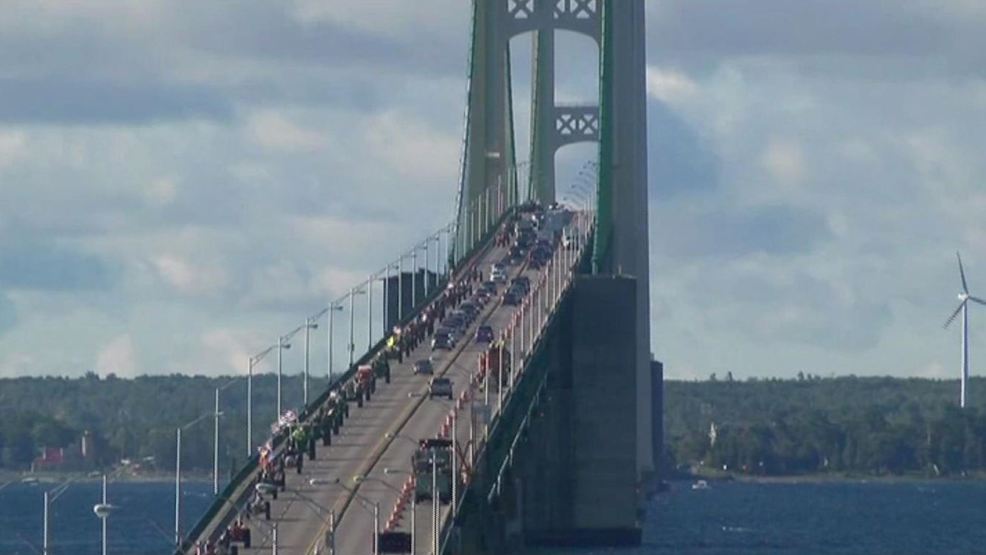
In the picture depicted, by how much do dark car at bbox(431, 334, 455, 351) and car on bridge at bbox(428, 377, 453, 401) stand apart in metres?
13.5

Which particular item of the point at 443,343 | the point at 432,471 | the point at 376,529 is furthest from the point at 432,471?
the point at 443,343

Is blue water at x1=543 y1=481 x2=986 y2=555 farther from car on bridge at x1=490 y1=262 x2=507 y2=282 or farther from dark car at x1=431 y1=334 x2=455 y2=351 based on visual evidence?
car on bridge at x1=490 y1=262 x2=507 y2=282

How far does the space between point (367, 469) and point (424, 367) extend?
956 inches

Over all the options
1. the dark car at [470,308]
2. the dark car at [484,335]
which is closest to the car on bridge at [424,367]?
the dark car at [484,335]

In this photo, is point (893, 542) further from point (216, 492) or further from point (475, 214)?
point (216, 492)

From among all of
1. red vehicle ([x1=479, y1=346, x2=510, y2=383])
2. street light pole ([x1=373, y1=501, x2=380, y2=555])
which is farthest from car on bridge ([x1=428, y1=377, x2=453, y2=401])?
street light pole ([x1=373, y1=501, x2=380, y2=555])

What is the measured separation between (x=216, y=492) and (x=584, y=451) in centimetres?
4053

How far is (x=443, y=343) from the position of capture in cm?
12688

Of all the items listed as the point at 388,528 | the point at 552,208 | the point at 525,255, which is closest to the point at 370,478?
the point at 388,528

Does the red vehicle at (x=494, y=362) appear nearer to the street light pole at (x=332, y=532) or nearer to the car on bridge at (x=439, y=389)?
the car on bridge at (x=439, y=389)

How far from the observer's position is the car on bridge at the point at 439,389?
111 m

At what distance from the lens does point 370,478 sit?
9325 cm

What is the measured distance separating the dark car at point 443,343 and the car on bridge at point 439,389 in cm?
1346

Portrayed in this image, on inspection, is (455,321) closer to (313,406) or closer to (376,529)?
(313,406)
